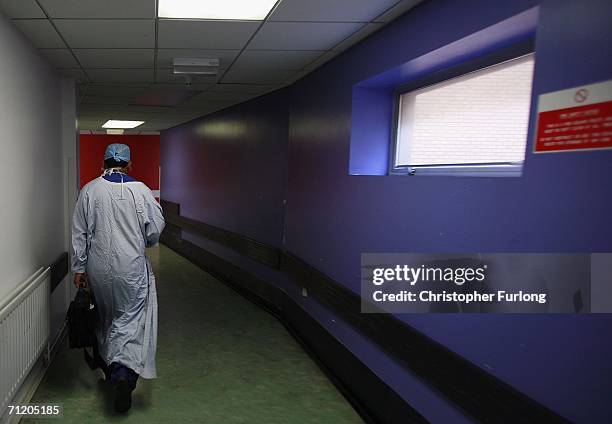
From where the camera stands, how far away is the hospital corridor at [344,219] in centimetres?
144

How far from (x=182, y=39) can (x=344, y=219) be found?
1575 mm

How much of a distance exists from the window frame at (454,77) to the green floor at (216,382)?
1554 mm

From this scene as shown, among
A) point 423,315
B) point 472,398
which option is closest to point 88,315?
point 423,315

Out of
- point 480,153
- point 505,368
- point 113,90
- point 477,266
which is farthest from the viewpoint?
point 113,90

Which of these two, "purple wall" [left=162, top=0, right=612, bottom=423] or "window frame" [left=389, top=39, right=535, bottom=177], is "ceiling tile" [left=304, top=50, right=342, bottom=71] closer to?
"purple wall" [left=162, top=0, right=612, bottom=423]

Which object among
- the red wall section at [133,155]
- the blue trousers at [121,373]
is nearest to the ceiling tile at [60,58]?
the blue trousers at [121,373]

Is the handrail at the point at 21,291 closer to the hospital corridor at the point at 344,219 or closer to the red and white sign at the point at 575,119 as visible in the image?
the hospital corridor at the point at 344,219

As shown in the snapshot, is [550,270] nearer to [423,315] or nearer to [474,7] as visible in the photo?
[423,315]

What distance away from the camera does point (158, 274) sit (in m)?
6.81

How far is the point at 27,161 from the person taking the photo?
284cm

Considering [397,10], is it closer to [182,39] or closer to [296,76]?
[182,39]

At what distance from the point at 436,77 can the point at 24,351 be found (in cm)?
273
